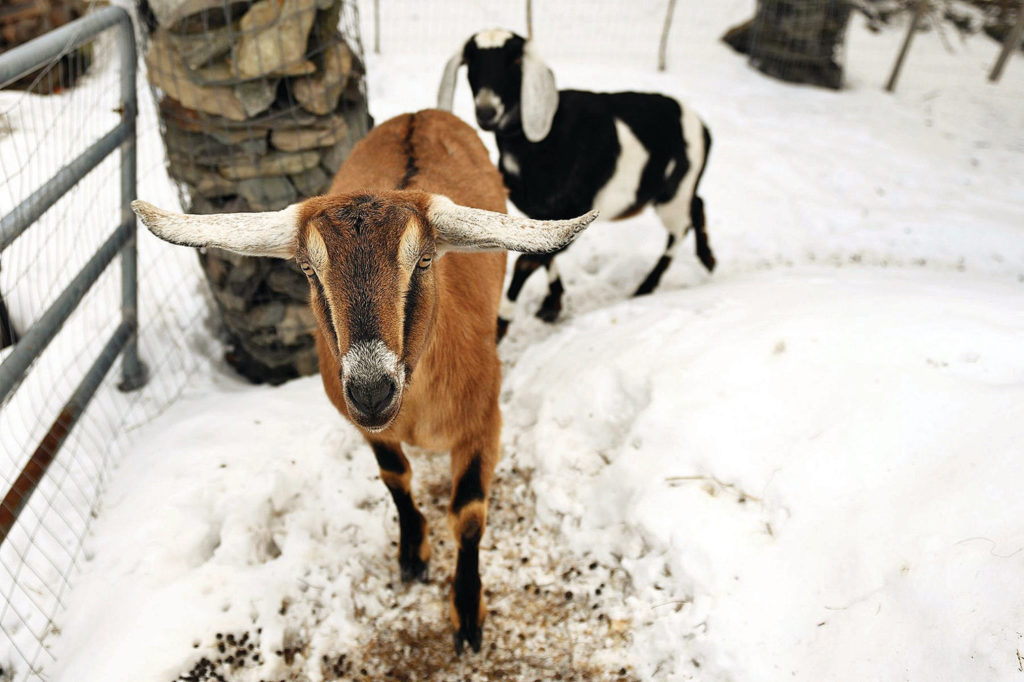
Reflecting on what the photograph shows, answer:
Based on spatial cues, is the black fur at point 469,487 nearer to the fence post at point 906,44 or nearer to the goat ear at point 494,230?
the goat ear at point 494,230

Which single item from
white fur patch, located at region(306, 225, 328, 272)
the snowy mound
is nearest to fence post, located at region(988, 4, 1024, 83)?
the snowy mound

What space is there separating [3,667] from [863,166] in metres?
8.29

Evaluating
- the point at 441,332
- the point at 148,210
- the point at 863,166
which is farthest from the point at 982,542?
the point at 863,166

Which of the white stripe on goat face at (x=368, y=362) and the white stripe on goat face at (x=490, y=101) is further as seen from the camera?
the white stripe on goat face at (x=490, y=101)

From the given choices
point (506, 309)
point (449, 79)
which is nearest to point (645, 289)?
point (506, 309)

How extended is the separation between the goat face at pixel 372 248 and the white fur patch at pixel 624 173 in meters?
2.49

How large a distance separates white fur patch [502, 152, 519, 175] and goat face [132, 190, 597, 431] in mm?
2341

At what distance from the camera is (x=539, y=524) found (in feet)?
10.5

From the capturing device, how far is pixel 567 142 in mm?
4250

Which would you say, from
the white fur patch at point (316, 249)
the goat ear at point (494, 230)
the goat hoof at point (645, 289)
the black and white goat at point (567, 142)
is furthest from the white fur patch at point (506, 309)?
the white fur patch at point (316, 249)

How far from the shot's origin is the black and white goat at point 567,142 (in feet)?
13.4

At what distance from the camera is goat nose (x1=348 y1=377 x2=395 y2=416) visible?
5.90ft

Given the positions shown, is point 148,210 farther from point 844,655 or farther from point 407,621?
point 844,655

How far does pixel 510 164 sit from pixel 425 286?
2561mm
